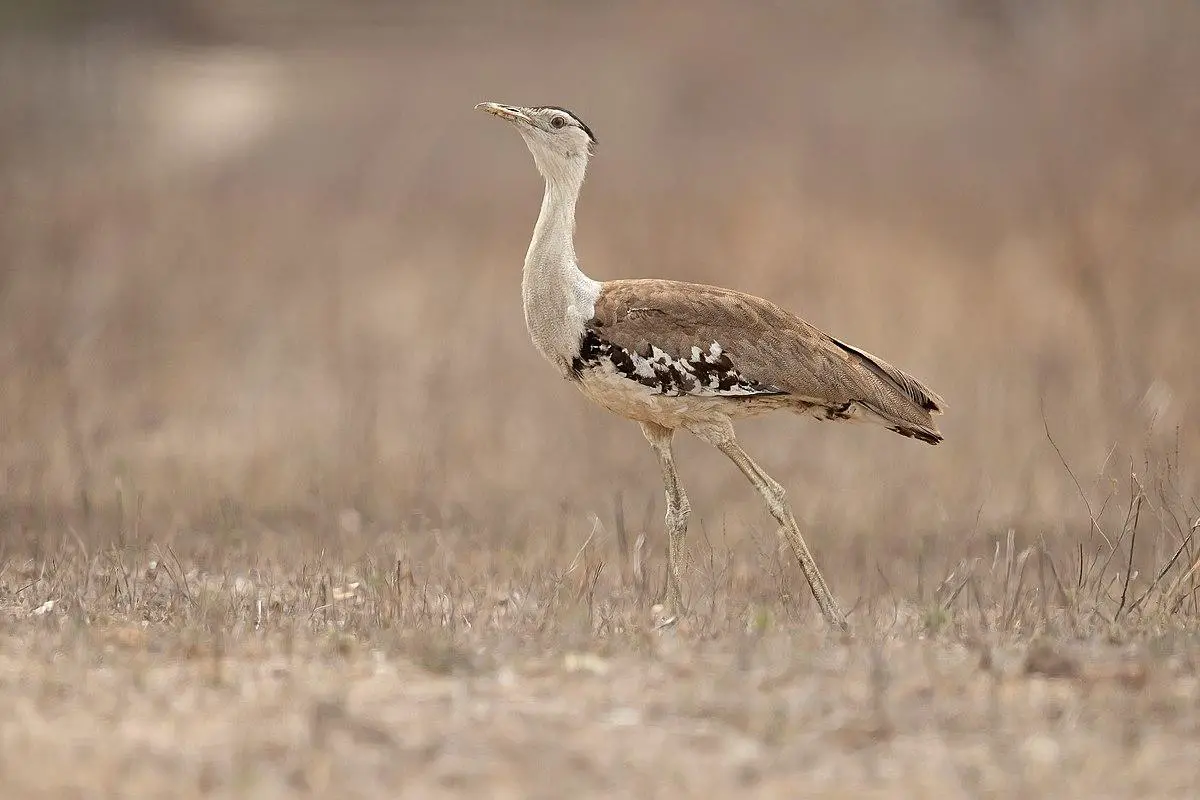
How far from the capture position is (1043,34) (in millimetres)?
12562

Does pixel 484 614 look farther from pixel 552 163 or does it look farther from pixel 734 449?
pixel 552 163

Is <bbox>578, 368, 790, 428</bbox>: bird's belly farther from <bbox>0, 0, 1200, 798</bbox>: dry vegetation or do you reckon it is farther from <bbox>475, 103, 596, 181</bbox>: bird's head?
<bbox>475, 103, 596, 181</bbox>: bird's head

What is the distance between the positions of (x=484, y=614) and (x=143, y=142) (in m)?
8.18

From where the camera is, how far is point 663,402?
603cm

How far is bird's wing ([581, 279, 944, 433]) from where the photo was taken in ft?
19.6

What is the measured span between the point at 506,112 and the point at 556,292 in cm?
80

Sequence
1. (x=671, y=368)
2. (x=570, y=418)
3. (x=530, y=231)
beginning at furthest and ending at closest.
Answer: (x=530, y=231), (x=570, y=418), (x=671, y=368)

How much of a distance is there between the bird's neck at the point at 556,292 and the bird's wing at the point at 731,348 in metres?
0.06

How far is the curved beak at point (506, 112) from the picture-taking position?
6297 millimetres

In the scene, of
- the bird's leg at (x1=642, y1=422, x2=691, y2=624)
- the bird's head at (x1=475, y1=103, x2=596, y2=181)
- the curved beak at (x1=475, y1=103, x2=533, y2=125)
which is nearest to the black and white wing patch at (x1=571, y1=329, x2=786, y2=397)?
the bird's leg at (x1=642, y1=422, x2=691, y2=624)

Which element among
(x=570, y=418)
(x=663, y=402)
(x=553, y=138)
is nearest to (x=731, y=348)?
(x=663, y=402)

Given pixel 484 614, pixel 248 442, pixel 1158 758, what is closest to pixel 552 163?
pixel 484 614

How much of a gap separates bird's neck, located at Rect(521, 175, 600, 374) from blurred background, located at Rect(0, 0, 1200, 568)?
8.66ft

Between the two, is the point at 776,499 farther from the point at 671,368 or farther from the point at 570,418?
the point at 570,418
